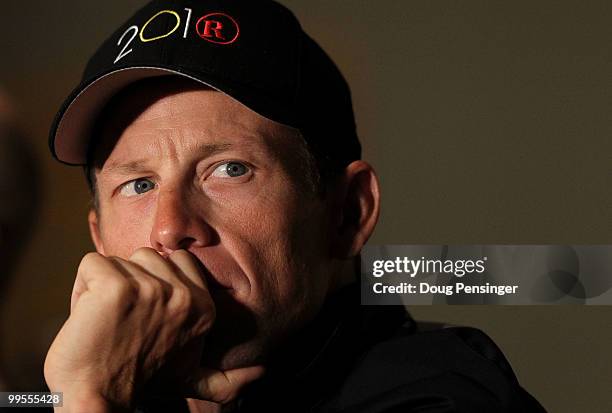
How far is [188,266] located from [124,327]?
0.11 m

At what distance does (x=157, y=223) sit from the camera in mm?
1084

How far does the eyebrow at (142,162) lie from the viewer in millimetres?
1139

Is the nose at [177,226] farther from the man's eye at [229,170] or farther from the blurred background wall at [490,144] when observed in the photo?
the blurred background wall at [490,144]

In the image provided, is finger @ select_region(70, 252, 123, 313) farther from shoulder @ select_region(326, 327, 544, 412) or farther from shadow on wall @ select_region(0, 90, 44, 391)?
shadow on wall @ select_region(0, 90, 44, 391)

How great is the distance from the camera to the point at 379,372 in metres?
1.16

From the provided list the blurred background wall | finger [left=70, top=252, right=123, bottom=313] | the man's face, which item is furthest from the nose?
the blurred background wall

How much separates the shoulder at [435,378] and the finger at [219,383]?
0.13 metres

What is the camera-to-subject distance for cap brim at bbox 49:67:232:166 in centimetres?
116

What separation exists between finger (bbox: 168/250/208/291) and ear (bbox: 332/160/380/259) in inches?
12.1

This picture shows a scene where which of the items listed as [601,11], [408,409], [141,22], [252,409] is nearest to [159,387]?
[252,409]

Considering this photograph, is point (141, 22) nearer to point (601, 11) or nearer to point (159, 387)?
point (159, 387)

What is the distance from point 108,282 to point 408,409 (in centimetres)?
39

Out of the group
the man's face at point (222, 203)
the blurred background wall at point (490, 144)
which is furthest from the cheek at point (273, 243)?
the blurred background wall at point (490, 144)

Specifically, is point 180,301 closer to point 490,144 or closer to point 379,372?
point 379,372
